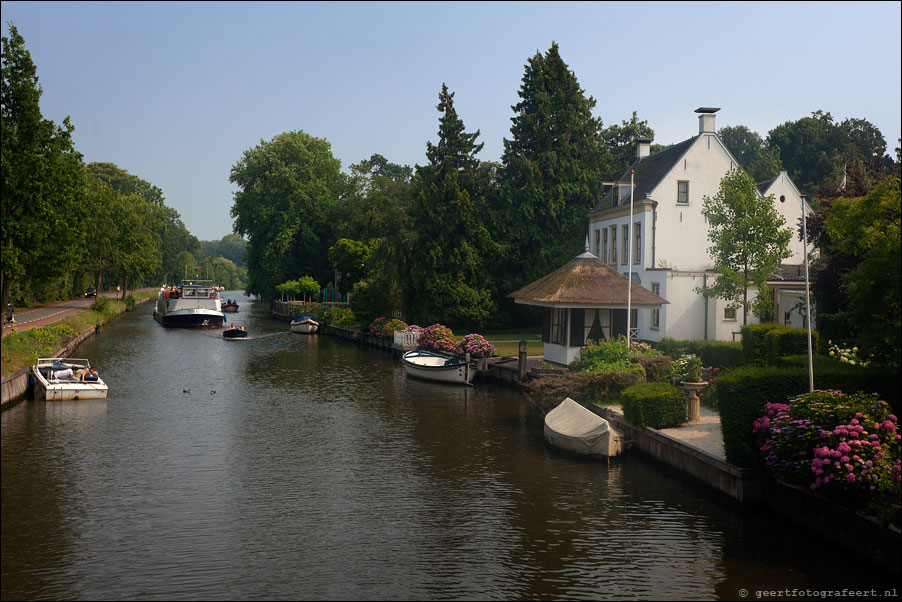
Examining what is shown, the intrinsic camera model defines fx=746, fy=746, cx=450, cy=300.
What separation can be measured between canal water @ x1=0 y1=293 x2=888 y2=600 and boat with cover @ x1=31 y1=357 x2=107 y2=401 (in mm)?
768

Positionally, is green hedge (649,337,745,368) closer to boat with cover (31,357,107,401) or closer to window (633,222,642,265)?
window (633,222,642,265)

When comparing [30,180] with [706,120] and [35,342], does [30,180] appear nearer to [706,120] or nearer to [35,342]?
[35,342]

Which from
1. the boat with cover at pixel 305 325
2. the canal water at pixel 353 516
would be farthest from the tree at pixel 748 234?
the boat with cover at pixel 305 325

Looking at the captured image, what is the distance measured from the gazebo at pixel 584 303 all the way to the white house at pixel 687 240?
247 inches

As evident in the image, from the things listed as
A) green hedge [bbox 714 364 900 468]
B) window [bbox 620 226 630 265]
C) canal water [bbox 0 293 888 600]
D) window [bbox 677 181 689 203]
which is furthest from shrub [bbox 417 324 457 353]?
green hedge [bbox 714 364 900 468]

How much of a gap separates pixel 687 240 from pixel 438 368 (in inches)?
693

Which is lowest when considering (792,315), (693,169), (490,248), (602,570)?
(602,570)

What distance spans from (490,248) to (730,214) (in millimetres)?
21201

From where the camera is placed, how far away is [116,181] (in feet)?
442

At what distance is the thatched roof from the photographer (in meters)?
35.1

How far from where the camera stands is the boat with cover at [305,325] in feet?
227

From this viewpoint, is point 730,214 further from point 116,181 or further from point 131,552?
point 116,181

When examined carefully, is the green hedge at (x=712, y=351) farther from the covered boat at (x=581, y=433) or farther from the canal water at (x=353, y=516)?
the canal water at (x=353, y=516)

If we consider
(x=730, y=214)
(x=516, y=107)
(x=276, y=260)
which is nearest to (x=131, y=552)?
(x=730, y=214)
